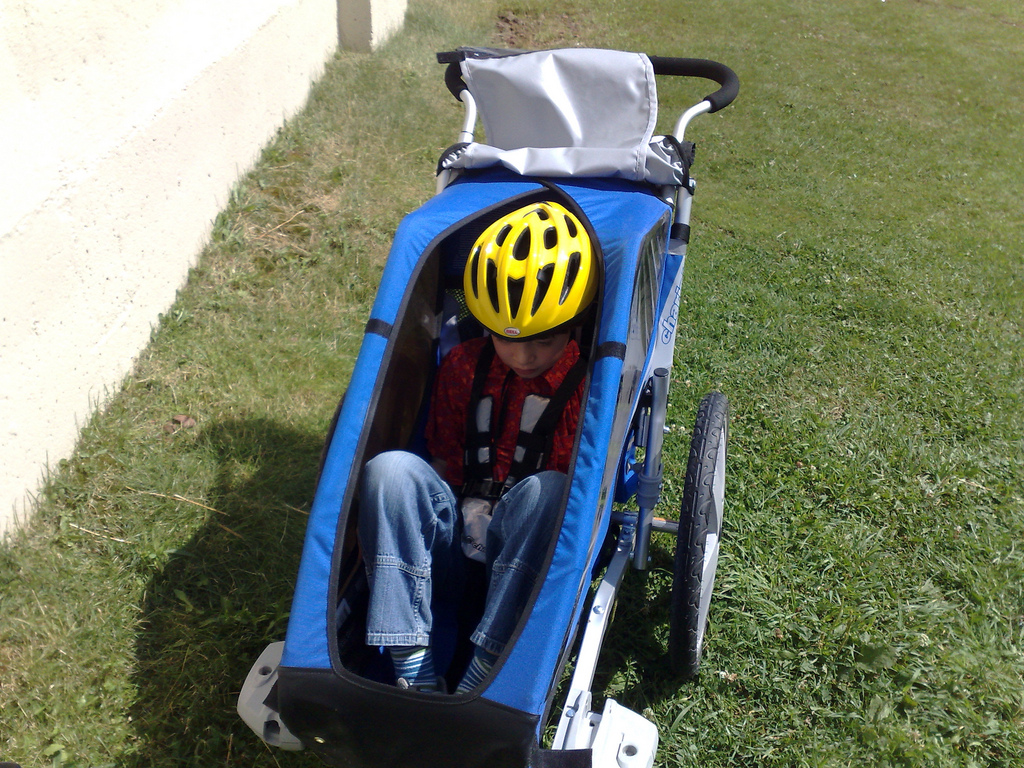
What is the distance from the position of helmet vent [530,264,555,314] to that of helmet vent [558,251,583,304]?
47mm

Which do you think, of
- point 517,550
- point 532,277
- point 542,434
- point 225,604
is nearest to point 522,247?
point 532,277

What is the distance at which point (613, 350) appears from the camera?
2.03 metres

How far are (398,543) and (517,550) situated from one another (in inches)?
12.3

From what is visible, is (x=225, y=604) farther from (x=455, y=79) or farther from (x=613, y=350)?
(x=455, y=79)

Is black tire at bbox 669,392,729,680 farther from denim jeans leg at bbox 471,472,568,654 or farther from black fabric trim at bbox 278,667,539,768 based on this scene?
black fabric trim at bbox 278,667,539,768

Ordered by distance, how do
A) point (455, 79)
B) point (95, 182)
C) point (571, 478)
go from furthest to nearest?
point (95, 182), point (455, 79), point (571, 478)

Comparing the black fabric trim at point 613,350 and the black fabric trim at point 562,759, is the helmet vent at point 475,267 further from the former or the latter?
the black fabric trim at point 562,759

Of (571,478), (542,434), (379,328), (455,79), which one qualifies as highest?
(455,79)

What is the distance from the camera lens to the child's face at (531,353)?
2332 millimetres

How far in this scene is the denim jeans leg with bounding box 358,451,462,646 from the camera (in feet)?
6.46

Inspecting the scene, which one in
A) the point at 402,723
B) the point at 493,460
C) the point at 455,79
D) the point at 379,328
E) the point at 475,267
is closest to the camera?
the point at 402,723

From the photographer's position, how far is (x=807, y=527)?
3.24 meters

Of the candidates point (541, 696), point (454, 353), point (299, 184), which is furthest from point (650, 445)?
point (299, 184)

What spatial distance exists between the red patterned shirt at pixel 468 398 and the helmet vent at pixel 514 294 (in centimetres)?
28
